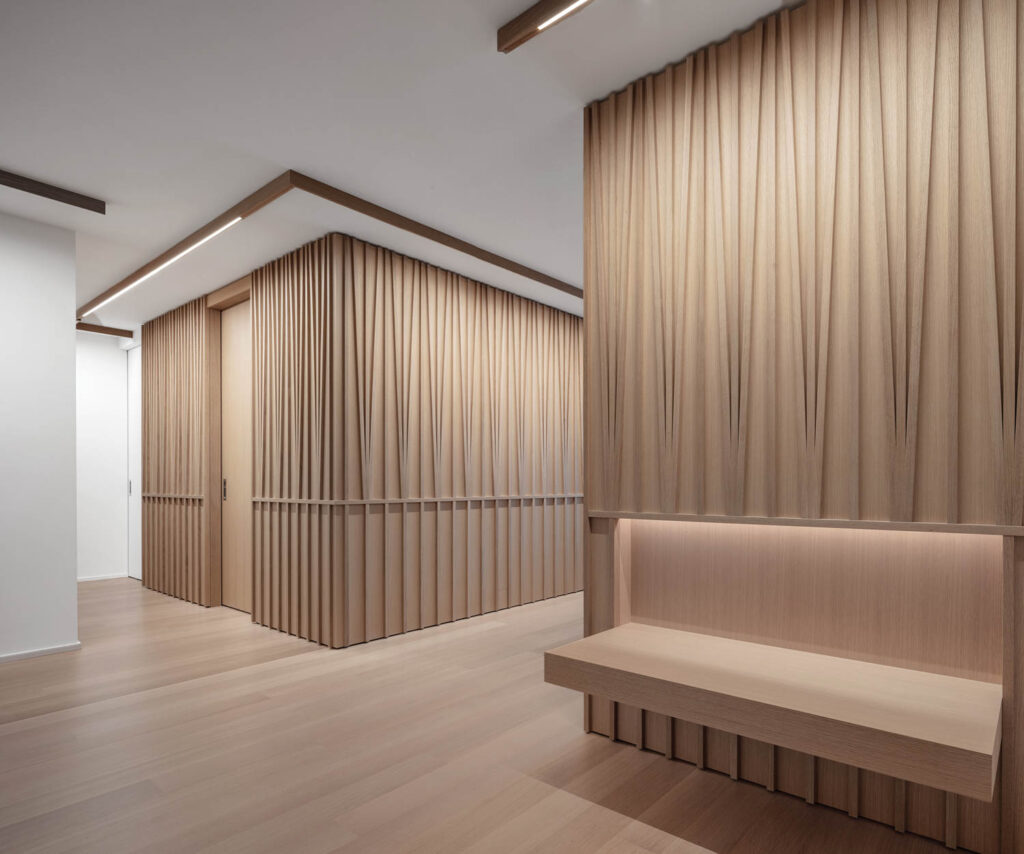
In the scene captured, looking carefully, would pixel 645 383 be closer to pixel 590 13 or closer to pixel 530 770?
pixel 590 13

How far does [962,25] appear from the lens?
2.17 metres

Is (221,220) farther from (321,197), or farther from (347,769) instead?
(347,769)

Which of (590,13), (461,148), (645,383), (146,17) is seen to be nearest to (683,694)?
(645,383)

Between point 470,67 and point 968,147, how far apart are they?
1969 millimetres

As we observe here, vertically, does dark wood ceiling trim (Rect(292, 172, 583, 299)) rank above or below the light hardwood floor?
above

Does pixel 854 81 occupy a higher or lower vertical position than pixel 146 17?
lower

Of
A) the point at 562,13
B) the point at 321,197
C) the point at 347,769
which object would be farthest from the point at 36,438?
the point at 562,13

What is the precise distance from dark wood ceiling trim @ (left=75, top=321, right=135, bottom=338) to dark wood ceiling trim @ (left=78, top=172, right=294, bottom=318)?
1.85m

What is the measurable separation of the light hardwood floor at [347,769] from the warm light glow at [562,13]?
9.79 ft

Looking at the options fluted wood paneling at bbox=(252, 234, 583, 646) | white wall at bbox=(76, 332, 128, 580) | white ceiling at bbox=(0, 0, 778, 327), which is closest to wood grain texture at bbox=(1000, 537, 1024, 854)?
white ceiling at bbox=(0, 0, 778, 327)

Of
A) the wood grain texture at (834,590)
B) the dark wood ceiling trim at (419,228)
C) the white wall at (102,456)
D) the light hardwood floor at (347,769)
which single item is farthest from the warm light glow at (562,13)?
the white wall at (102,456)

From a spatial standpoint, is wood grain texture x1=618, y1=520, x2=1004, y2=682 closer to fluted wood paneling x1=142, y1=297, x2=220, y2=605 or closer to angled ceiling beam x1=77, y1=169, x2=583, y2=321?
angled ceiling beam x1=77, y1=169, x2=583, y2=321

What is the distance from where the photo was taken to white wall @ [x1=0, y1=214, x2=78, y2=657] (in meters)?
4.41

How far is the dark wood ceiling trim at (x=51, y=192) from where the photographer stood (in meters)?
3.88
